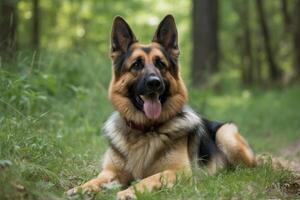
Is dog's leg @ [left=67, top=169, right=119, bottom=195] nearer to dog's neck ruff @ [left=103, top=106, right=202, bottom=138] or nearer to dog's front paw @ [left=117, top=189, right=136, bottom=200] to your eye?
dog's front paw @ [left=117, top=189, right=136, bottom=200]

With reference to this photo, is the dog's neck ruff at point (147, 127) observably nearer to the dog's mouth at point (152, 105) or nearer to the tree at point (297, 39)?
the dog's mouth at point (152, 105)

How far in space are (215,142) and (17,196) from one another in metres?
3.10

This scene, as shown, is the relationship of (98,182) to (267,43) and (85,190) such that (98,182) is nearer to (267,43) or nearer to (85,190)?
(85,190)

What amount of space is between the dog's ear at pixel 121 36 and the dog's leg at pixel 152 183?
5.07 ft

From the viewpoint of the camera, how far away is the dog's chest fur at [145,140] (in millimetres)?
6191

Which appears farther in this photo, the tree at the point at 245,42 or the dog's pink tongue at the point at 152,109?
the tree at the point at 245,42

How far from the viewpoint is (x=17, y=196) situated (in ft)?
15.1

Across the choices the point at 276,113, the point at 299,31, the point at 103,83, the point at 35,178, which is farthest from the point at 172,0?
the point at 35,178

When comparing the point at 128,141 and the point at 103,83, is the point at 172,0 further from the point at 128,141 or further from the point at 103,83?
the point at 128,141

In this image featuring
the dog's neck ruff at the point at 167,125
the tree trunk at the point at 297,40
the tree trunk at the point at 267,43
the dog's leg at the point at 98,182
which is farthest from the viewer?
the tree trunk at the point at 267,43

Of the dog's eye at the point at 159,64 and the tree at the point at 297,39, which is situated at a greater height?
the dog's eye at the point at 159,64

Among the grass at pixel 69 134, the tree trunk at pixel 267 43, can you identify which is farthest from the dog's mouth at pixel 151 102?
the tree trunk at pixel 267 43

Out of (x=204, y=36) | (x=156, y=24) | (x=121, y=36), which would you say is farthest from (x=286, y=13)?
(x=121, y=36)

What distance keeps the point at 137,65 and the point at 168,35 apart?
612mm
